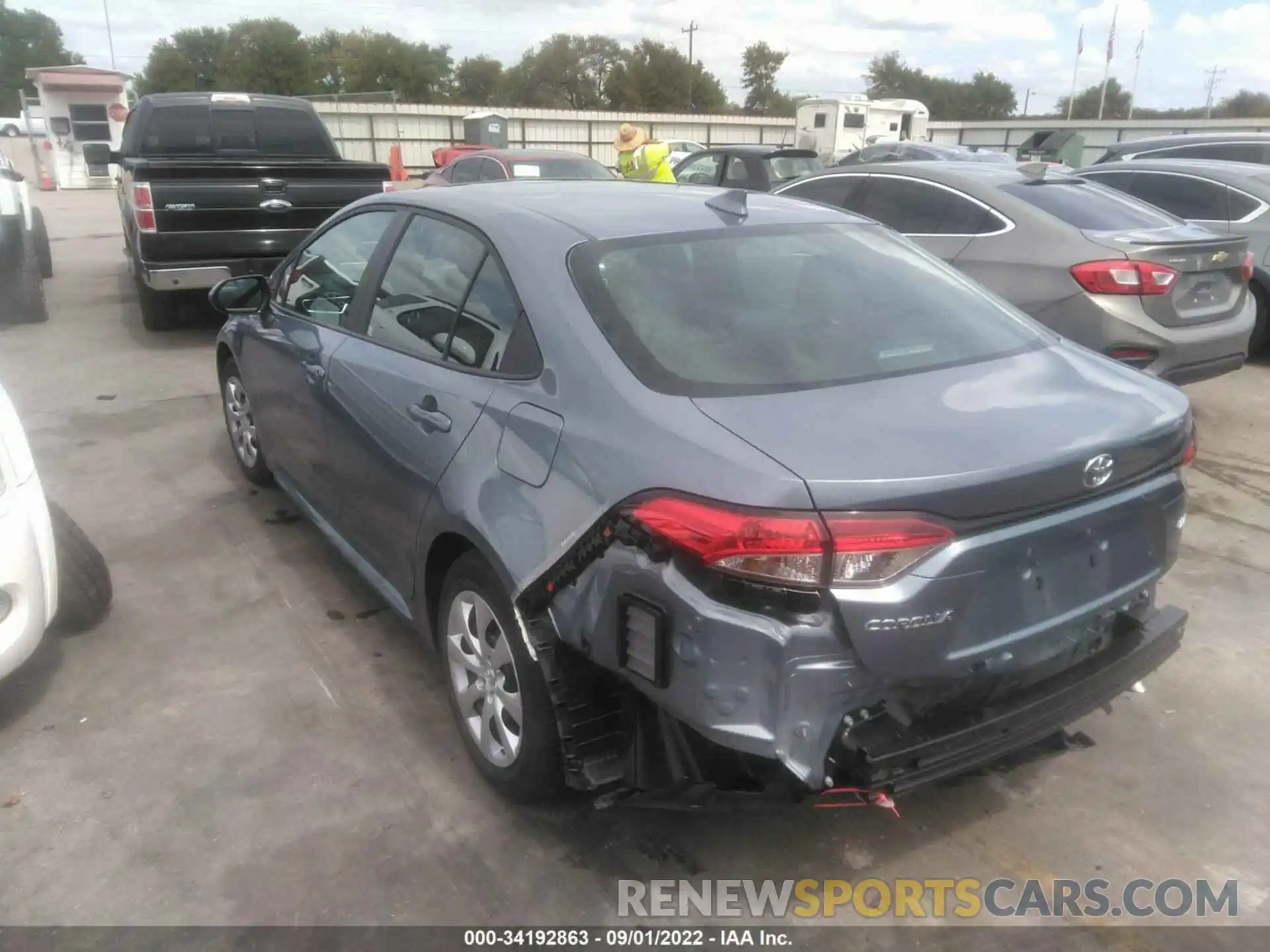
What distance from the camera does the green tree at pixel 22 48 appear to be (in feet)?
260

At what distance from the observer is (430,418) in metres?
2.94

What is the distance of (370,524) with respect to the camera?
3422mm

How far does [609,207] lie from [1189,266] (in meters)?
4.07

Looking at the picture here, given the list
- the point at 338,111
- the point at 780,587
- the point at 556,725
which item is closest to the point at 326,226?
the point at 556,725

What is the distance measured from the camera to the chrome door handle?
2869 millimetres

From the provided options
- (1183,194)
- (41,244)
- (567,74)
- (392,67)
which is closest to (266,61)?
(392,67)

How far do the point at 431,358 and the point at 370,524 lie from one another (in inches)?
27.7

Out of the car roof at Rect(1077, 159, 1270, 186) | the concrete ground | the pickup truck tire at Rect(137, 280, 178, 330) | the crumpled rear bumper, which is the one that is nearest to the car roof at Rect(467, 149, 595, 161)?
the pickup truck tire at Rect(137, 280, 178, 330)

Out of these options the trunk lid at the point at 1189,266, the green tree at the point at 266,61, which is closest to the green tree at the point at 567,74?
the green tree at the point at 266,61

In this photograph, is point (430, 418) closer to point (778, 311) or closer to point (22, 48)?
point (778, 311)

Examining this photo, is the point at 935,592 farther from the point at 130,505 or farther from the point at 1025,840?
the point at 130,505

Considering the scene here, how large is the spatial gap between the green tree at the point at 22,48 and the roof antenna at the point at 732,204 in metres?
92.7

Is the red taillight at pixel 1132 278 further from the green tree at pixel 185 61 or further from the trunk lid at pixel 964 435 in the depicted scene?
the green tree at pixel 185 61

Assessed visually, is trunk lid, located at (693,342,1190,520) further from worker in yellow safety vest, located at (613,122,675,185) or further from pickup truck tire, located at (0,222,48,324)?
pickup truck tire, located at (0,222,48,324)
